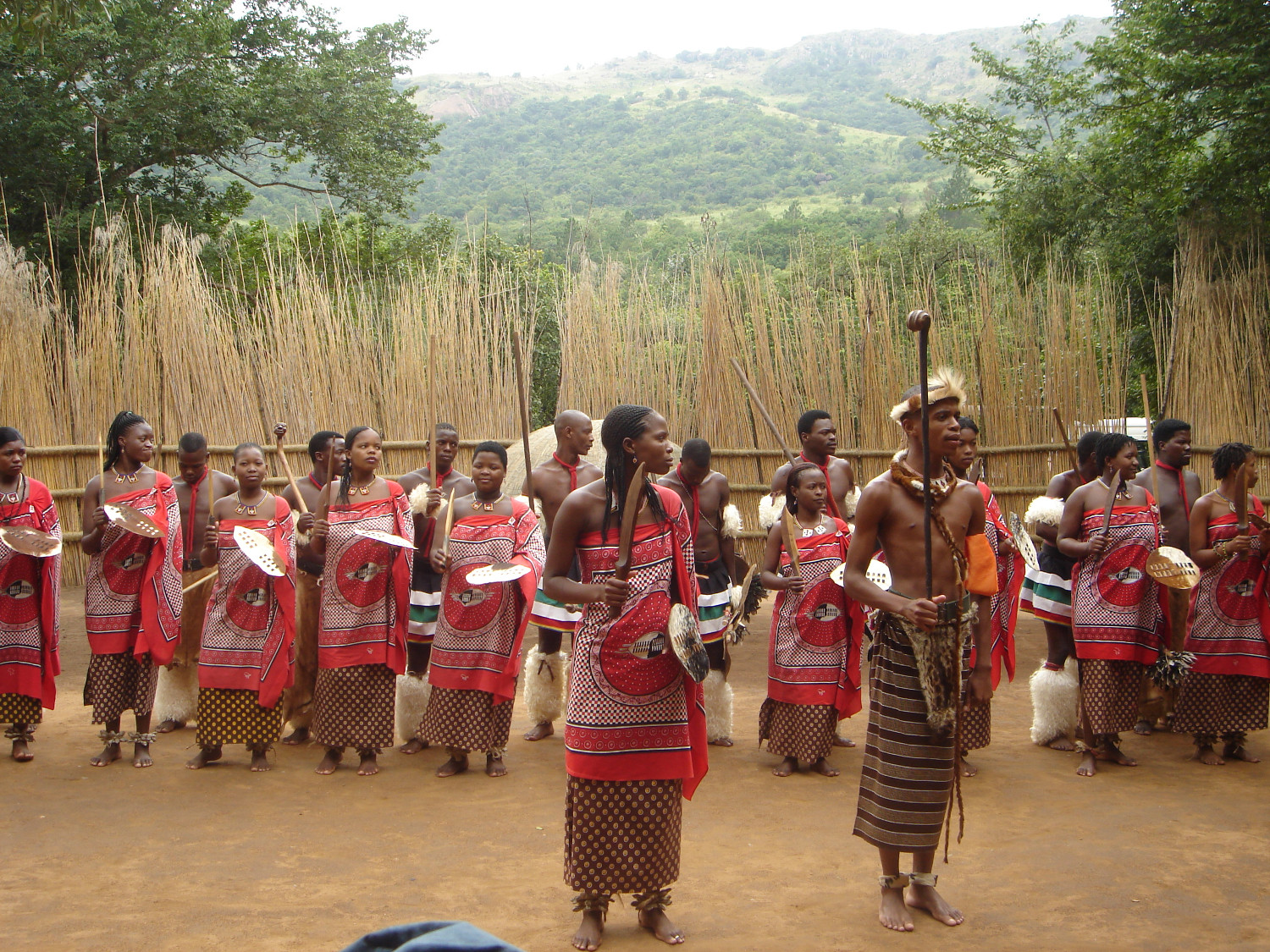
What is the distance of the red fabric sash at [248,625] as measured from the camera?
18.5 feet

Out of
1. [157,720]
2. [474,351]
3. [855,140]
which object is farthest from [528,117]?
[157,720]

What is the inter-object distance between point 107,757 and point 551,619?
251cm

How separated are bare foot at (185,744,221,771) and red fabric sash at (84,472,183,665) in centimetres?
53

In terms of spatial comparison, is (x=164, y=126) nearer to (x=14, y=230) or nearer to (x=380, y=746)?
(x=14, y=230)

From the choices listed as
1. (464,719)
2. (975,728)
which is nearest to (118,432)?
(464,719)

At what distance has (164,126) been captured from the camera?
16469 mm

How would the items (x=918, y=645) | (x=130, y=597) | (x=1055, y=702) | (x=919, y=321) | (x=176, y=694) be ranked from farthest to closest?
(x=176, y=694) → (x=1055, y=702) → (x=130, y=597) → (x=918, y=645) → (x=919, y=321)

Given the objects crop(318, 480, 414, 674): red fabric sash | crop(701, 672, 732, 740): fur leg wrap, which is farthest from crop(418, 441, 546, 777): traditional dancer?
crop(701, 672, 732, 740): fur leg wrap

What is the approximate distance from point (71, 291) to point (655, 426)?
51.2ft

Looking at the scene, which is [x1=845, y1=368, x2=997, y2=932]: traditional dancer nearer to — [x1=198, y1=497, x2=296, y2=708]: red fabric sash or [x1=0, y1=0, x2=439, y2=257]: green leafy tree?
[x1=198, y1=497, x2=296, y2=708]: red fabric sash

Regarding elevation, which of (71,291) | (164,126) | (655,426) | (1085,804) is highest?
(164,126)

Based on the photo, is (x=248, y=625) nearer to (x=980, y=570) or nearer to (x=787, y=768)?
(x=787, y=768)

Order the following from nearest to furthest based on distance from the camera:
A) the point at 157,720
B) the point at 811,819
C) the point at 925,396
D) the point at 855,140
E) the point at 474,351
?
the point at 925,396
the point at 811,819
the point at 157,720
the point at 474,351
the point at 855,140

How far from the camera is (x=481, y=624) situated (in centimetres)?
558
